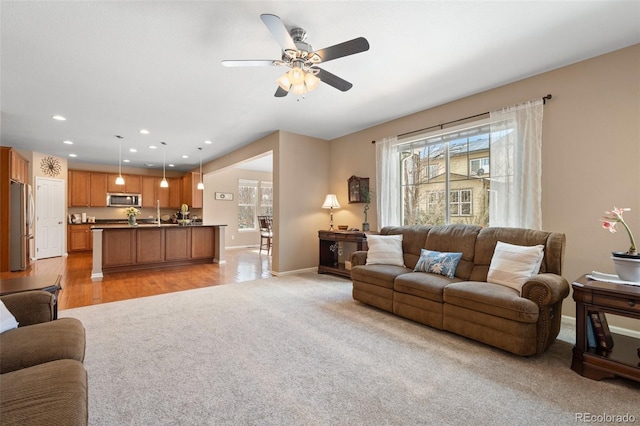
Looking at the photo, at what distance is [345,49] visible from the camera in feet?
7.09

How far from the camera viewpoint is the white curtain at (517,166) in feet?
10.5

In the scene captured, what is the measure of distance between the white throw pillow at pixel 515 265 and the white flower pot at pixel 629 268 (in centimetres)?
52

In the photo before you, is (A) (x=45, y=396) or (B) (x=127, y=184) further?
(B) (x=127, y=184)

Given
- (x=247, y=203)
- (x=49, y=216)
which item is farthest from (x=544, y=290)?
(x=49, y=216)

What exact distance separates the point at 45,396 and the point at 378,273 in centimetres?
285

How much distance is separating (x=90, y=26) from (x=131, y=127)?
125 inches

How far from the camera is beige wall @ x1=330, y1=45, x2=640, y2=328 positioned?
2688 millimetres

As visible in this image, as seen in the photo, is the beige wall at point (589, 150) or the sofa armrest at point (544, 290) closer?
the sofa armrest at point (544, 290)

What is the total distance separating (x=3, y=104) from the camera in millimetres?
3988

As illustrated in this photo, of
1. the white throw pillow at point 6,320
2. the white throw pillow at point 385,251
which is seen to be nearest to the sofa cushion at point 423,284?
the white throw pillow at point 385,251

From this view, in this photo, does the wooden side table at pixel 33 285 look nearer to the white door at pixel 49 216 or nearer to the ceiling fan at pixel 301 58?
the ceiling fan at pixel 301 58

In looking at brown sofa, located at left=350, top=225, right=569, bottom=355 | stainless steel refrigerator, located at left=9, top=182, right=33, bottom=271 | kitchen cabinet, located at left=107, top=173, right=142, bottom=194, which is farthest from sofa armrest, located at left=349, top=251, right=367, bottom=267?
kitchen cabinet, located at left=107, top=173, right=142, bottom=194

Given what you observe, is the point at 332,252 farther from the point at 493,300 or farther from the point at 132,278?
the point at 132,278

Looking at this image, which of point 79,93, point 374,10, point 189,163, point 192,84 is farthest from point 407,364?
point 189,163
